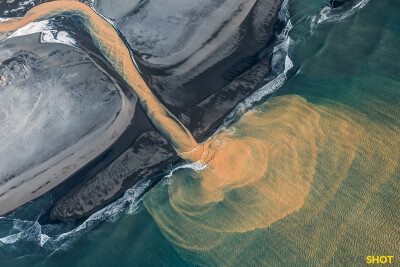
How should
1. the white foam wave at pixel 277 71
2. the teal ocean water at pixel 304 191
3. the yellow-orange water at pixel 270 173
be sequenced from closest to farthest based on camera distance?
the teal ocean water at pixel 304 191, the yellow-orange water at pixel 270 173, the white foam wave at pixel 277 71

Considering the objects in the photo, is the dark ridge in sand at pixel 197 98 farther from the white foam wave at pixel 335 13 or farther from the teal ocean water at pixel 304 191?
the white foam wave at pixel 335 13

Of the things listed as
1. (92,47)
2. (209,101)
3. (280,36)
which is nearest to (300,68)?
(280,36)

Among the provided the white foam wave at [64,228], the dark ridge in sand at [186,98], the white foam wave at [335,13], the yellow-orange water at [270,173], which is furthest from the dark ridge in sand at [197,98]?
the white foam wave at [335,13]

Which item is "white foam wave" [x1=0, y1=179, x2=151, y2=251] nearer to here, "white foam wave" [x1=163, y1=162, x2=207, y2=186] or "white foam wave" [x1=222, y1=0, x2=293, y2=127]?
"white foam wave" [x1=163, y1=162, x2=207, y2=186]

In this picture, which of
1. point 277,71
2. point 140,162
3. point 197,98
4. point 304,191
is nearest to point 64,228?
point 140,162

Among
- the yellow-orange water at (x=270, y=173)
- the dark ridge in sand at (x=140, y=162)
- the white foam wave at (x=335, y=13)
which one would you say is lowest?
the yellow-orange water at (x=270, y=173)

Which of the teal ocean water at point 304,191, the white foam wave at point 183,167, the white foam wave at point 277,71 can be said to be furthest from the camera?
the white foam wave at point 277,71

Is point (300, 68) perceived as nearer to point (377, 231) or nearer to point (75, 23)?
point (377, 231)

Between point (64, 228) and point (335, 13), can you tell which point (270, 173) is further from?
point (64, 228)
